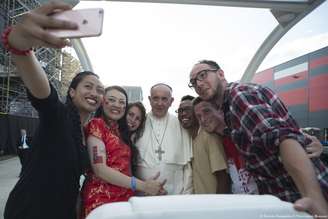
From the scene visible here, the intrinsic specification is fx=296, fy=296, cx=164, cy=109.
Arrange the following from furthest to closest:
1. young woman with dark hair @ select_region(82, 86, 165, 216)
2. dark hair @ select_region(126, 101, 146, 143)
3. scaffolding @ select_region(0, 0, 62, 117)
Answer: scaffolding @ select_region(0, 0, 62, 117)
dark hair @ select_region(126, 101, 146, 143)
young woman with dark hair @ select_region(82, 86, 165, 216)

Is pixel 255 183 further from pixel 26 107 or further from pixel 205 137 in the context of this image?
pixel 26 107

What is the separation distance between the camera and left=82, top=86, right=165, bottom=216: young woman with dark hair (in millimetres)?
1874

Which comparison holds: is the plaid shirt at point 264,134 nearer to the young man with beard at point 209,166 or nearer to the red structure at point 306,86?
the young man with beard at point 209,166

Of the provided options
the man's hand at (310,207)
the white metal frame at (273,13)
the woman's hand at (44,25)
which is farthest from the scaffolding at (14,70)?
the man's hand at (310,207)

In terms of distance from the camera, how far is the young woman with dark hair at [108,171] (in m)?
1.87

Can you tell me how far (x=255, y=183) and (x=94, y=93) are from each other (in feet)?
3.77

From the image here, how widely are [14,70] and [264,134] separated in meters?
13.9

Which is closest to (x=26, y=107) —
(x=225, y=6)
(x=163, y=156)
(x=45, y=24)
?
(x=225, y=6)

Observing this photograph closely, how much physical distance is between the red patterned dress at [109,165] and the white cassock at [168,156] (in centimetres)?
26

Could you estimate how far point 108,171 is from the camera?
1855 millimetres

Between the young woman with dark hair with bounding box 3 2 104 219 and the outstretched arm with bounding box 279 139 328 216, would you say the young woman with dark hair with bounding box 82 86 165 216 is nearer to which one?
the young woman with dark hair with bounding box 3 2 104 219

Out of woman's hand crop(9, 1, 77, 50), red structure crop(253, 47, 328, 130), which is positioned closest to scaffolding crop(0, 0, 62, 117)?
red structure crop(253, 47, 328, 130)

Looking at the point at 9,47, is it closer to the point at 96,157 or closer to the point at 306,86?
the point at 96,157

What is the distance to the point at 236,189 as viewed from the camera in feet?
6.23
